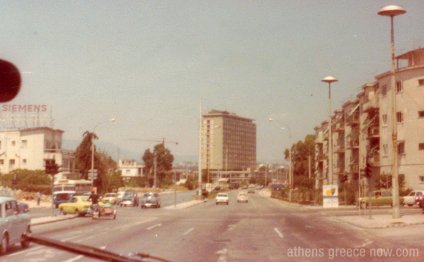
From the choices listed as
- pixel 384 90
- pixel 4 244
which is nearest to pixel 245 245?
pixel 4 244

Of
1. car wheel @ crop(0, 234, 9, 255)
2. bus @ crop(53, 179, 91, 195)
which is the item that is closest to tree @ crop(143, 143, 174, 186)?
bus @ crop(53, 179, 91, 195)

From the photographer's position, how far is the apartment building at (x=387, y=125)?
216 feet

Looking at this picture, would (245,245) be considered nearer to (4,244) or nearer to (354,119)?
(4,244)

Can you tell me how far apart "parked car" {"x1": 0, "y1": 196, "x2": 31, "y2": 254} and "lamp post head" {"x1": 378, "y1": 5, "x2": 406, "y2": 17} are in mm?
20456

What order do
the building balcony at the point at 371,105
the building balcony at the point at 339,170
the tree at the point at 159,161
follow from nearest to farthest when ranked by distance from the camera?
1. the building balcony at the point at 371,105
2. the building balcony at the point at 339,170
3. the tree at the point at 159,161

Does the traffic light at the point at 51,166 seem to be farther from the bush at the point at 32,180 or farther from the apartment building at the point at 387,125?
the bush at the point at 32,180

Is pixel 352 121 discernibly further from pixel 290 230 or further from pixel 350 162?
pixel 290 230

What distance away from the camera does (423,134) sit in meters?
65.4

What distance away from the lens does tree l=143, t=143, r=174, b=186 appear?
17775 centimetres

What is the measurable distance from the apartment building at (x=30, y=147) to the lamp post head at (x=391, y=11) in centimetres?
6221

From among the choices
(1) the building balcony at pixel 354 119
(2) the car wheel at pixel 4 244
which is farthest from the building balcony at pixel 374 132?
(2) the car wheel at pixel 4 244

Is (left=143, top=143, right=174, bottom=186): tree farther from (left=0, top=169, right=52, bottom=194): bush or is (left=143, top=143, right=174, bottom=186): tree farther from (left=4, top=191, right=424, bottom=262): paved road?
Answer: (left=4, top=191, right=424, bottom=262): paved road

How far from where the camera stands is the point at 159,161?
179 m

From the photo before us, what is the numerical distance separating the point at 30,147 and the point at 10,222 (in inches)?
2945
